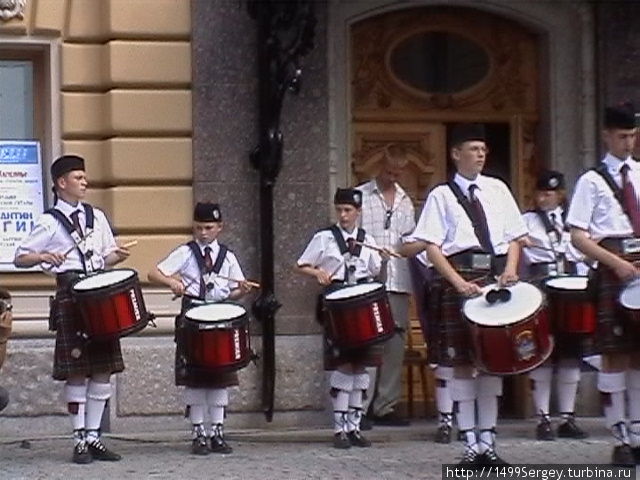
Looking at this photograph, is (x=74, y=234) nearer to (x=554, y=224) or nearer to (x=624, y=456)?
(x=554, y=224)

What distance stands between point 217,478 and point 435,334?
1558 mm

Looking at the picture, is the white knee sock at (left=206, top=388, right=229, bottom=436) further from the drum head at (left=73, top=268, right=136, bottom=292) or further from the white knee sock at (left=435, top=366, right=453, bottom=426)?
the white knee sock at (left=435, top=366, right=453, bottom=426)

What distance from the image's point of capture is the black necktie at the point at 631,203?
9.33 m

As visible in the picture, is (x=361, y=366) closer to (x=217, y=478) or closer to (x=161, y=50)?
(x=217, y=478)

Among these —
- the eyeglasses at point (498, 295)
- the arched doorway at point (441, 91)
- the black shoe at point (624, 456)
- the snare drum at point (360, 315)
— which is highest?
the arched doorway at point (441, 91)

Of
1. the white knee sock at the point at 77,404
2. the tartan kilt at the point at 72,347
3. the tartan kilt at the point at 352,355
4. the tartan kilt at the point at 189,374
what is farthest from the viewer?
the tartan kilt at the point at 352,355

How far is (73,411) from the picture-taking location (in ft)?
33.9

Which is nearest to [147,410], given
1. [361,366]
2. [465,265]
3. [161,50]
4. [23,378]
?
[23,378]

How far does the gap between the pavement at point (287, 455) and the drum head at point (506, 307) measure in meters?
1.06

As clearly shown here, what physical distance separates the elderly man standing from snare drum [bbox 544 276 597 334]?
1.29 metres

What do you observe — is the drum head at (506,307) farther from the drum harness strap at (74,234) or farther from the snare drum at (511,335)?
the drum harness strap at (74,234)

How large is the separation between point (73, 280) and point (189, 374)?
1.06 m

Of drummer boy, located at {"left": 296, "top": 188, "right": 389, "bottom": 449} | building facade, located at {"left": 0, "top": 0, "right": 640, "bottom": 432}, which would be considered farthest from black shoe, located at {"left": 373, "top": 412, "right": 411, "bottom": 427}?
drummer boy, located at {"left": 296, "top": 188, "right": 389, "bottom": 449}

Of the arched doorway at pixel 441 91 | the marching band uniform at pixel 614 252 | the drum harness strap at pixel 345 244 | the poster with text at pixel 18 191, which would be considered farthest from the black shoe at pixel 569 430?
the poster with text at pixel 18 191
